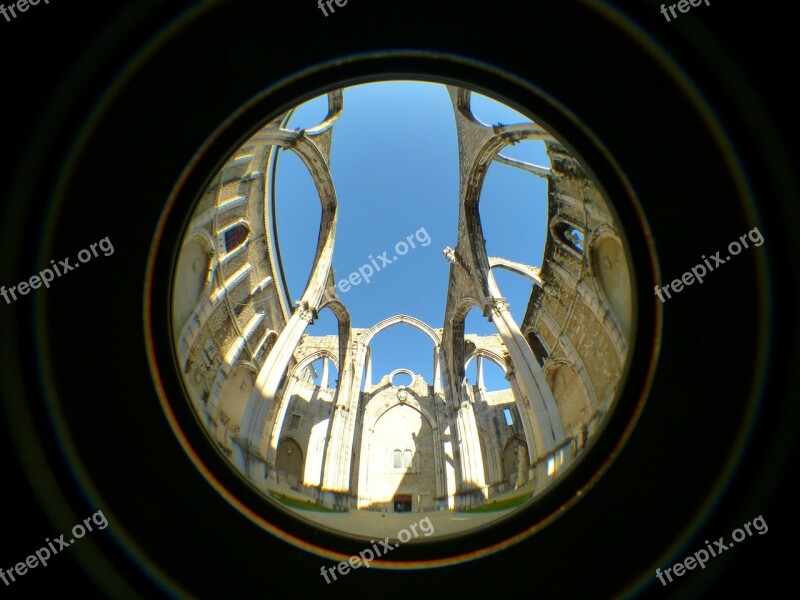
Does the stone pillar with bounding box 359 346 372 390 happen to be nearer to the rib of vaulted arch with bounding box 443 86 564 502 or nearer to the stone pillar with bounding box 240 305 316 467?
the rib of vaulted arch with bounding box 443 86 564 502

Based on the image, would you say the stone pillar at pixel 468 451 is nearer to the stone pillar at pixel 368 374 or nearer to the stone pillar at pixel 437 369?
the stone pillar at pixel 437 369

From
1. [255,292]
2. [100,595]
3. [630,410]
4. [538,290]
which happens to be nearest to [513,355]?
[538,290]

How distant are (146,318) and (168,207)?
1.16 metres

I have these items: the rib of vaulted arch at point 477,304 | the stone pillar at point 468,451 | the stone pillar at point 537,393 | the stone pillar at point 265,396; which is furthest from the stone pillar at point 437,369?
the stone pillar at point 265,396

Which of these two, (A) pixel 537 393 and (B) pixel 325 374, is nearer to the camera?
(A) pixel 537 393

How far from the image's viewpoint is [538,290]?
47.6 ft

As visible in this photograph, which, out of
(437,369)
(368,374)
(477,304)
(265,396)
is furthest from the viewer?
(368,374)

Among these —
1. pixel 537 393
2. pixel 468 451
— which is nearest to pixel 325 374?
pixel 468 451

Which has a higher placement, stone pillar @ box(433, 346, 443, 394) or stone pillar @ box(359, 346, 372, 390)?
stone pillar @ box(359, 346, 372, 390)

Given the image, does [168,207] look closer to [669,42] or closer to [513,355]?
[669,42]

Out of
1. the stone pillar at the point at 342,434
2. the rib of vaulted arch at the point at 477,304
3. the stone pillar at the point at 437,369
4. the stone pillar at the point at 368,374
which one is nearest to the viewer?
the rib of vaulted arch at the point at 477,304

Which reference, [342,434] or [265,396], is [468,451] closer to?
[342,434]

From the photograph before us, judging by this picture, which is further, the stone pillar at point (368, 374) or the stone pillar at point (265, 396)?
the stone pillar at point (368, 374)

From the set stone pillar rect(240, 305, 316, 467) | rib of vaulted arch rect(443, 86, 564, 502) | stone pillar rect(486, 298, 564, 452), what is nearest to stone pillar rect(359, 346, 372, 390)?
rib of vaulted arch rect(443, 86, 564, 502)
